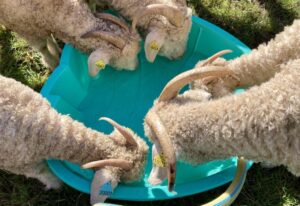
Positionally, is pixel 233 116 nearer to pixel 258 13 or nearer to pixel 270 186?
pixel 270 186

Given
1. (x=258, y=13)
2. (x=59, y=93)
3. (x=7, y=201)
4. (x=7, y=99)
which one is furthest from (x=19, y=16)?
(x=258, y=13)

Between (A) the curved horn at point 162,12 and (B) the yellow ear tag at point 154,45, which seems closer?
(A) the curved horn at point 162,12

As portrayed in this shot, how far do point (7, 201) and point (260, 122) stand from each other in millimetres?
2424

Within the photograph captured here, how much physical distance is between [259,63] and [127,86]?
4.77 feet

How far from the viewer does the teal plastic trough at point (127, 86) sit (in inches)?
165

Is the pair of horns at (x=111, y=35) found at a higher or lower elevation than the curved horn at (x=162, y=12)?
lower

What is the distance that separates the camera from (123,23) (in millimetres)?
4145

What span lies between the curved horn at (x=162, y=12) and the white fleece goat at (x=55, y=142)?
1.00 meters

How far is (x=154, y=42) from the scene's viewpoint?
4133mm

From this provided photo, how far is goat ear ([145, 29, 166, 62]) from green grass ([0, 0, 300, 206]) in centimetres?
125

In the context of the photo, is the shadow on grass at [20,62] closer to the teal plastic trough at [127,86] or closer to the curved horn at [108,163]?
the teal plastic trough at [127,86]

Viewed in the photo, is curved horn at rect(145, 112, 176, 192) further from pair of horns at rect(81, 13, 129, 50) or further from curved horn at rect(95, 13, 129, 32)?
curved horn at rect(95, 13, 129, 32)

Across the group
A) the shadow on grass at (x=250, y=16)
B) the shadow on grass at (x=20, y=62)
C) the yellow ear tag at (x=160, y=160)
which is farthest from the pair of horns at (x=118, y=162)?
the shadow on grass at (x=250, y=16)

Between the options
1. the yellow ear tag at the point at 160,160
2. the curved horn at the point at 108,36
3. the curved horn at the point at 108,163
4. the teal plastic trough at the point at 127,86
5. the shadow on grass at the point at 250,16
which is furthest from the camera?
the shadow on grass at the point at 250,16
